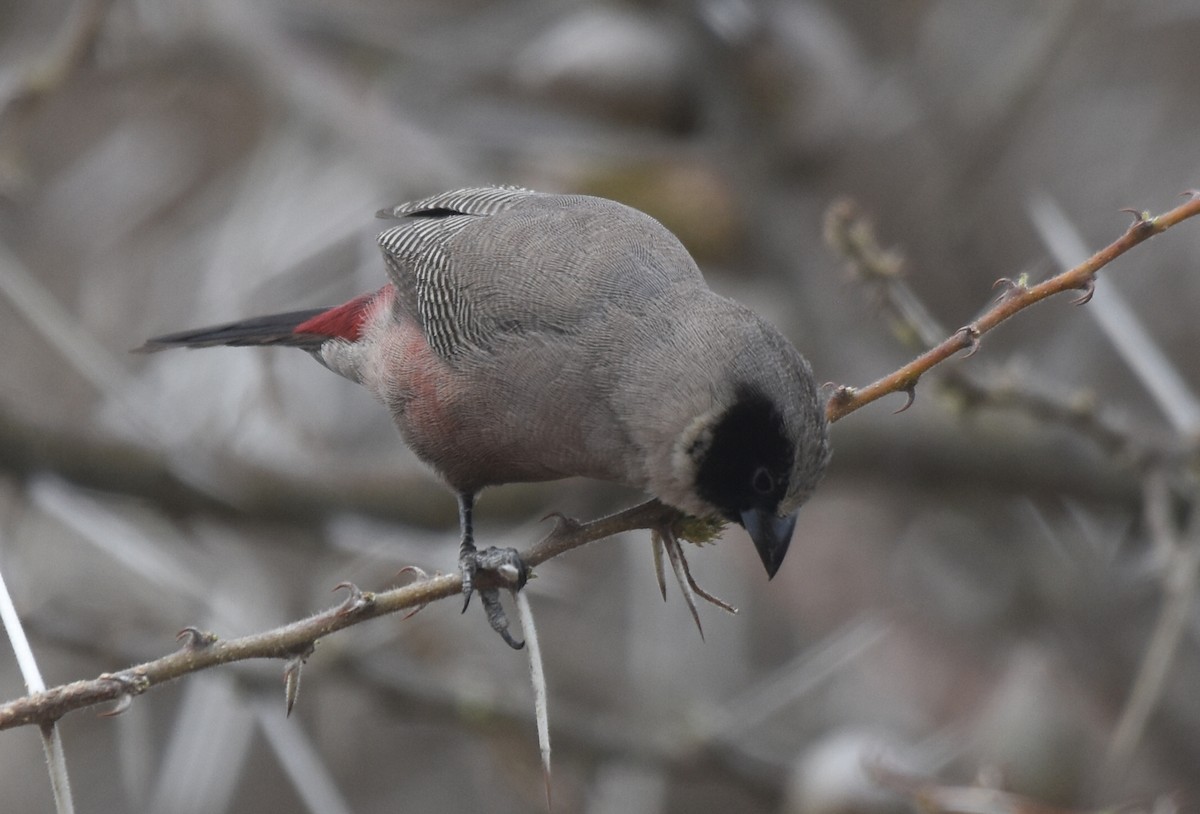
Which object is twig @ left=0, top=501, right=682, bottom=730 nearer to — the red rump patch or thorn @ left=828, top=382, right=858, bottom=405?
thorn @ left=828, top=382, right=858, bottom=405

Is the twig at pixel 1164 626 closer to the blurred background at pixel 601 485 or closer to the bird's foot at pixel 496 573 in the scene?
the blurred background at pixel 601 485

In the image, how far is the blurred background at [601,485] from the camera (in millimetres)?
4695

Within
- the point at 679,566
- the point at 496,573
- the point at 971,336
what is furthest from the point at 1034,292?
the point at 496,573

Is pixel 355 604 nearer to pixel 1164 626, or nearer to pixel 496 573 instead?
pixel 496 573

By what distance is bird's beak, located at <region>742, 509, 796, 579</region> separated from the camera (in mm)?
3195

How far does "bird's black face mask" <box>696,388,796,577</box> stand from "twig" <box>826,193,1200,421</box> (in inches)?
22.0

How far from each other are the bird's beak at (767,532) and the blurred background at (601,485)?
0.70 metres

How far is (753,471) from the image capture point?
3.14m

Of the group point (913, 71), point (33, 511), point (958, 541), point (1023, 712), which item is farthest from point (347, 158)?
point (1023, 712)

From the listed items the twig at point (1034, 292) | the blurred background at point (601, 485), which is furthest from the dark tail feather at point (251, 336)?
the twig at point (1034, 292)

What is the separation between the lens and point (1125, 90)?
7.36 m

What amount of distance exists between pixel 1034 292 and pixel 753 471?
0.88 metres

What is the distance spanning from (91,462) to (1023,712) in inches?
117

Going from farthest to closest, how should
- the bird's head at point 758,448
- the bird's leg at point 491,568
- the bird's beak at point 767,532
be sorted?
the bird's beak at point 767,532 → the bird's head at point 758,448 → the bird's leg at point 491,568
